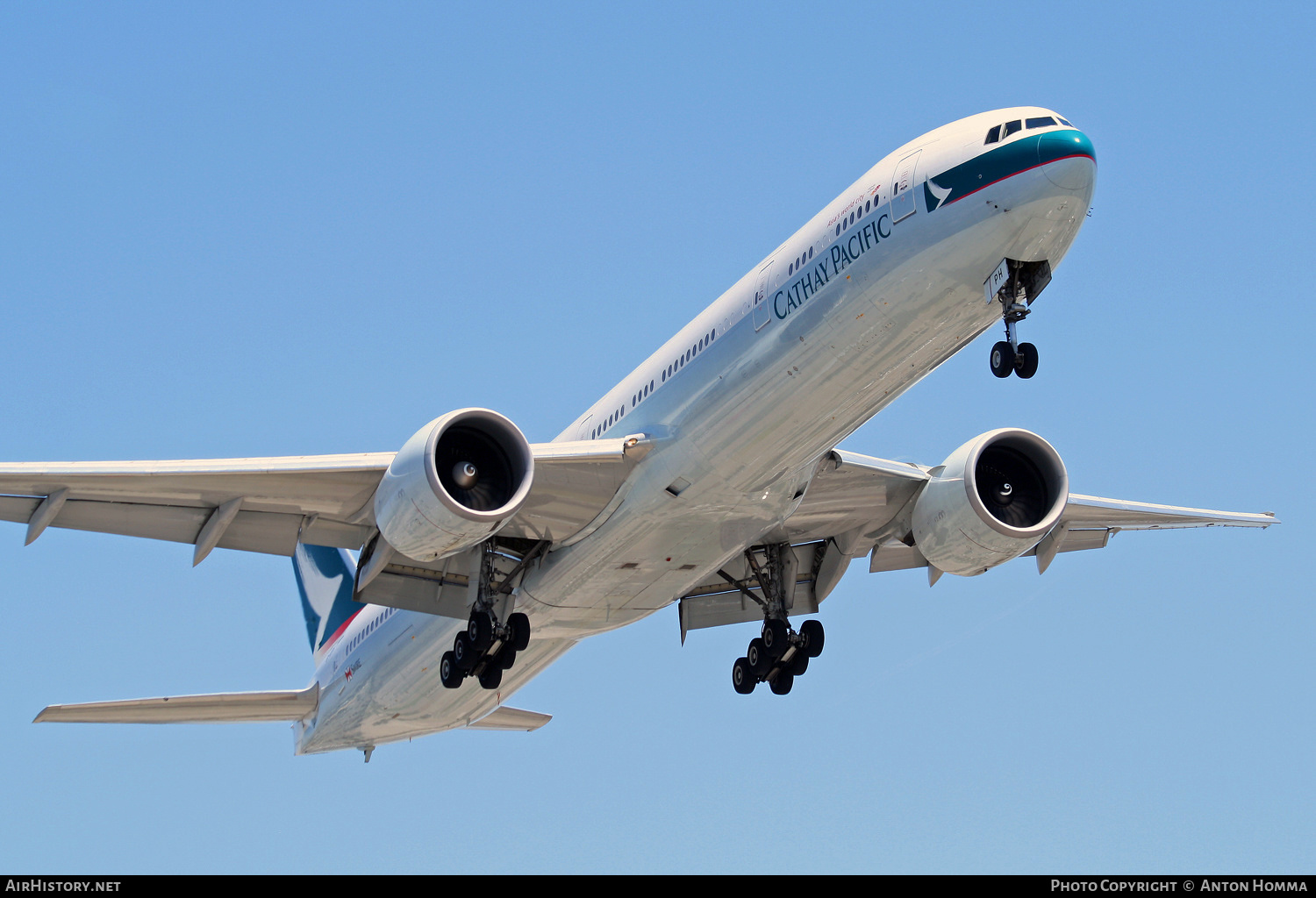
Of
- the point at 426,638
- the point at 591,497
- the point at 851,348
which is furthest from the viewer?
the point at 426,638

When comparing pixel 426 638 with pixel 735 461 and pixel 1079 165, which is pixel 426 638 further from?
pixel 1079 165

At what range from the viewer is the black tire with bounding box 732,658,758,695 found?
→ 25422 millimetres

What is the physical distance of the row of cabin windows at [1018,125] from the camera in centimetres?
1741

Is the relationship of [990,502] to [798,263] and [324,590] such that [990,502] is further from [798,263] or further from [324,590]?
[324,590]

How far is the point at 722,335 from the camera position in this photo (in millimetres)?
20359

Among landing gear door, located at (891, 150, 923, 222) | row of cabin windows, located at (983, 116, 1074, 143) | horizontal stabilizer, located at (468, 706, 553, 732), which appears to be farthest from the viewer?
horizontal stabilizer, located at (468, 706, 553, 732)

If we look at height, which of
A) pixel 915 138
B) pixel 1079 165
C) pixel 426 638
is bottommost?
pixel 426 638

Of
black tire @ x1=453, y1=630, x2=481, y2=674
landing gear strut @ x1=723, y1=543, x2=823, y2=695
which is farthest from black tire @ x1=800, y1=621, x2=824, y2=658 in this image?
black tire @ x1=453, y1=630, x2=481, y2=674

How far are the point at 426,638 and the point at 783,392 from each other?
8.76 meters

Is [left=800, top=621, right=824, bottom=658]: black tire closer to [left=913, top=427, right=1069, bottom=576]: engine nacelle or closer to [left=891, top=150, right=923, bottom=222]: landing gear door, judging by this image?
[left=913, top=427, right=1069, bottom=576]: engine nacelle

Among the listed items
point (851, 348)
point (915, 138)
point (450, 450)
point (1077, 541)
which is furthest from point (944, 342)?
point (1077, 541)

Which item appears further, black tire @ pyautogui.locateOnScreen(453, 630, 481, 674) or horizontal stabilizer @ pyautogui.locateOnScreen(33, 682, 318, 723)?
horizontal stabilizer @ pyautogui.locateOnScreen(33, 682, 318, 723)

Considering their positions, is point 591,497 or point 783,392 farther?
point 591,497

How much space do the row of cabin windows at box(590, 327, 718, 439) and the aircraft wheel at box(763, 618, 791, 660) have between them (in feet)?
16.1
